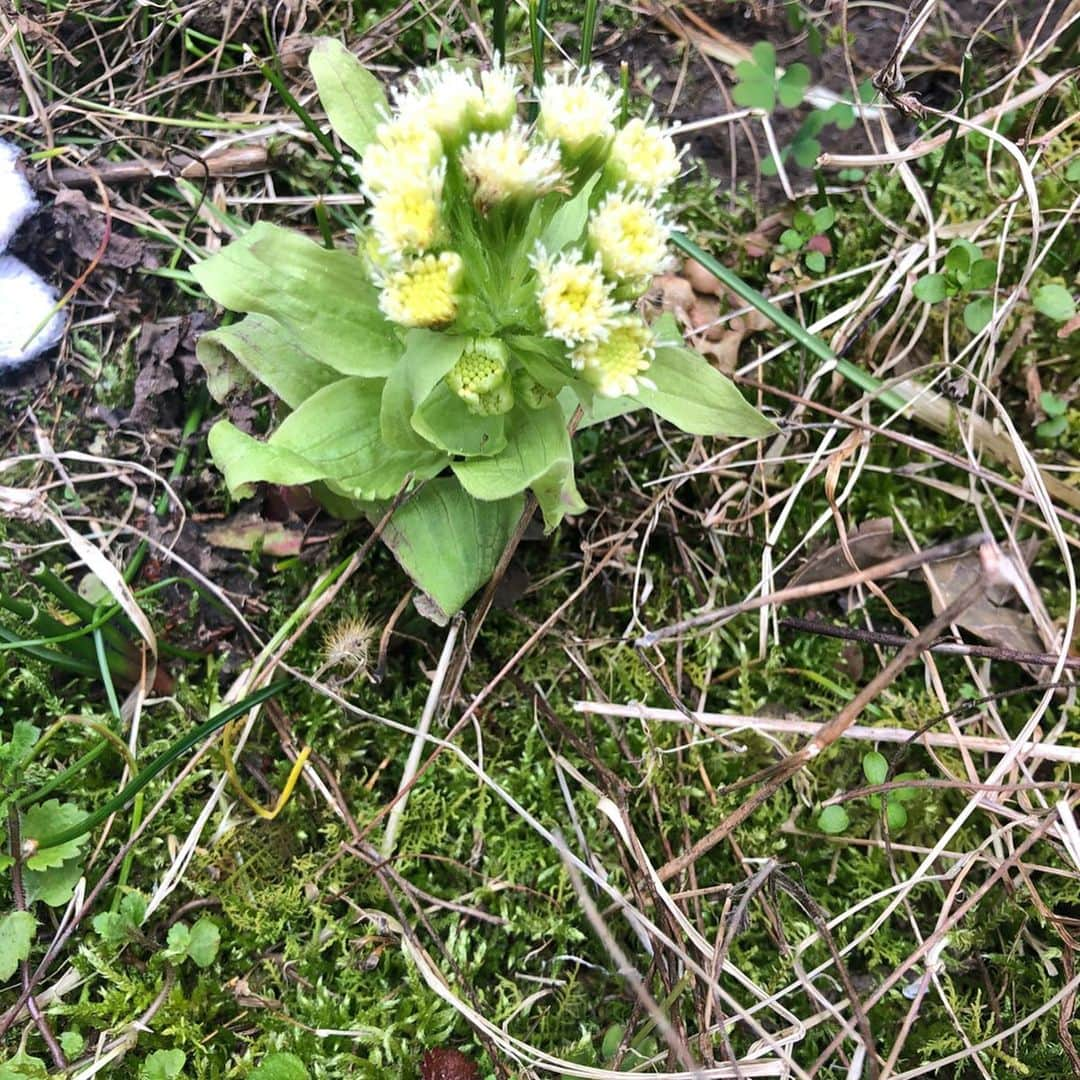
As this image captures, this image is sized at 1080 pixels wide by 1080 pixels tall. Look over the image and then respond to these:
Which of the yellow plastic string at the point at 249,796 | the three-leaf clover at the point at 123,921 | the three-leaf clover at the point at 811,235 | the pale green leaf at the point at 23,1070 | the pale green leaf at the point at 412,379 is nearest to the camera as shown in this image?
the pale green leaf at the point at 412,379

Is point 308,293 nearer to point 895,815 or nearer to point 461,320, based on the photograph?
point 461,320

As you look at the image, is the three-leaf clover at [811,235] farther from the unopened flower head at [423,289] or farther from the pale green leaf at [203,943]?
the pale green leaf at [203,943]

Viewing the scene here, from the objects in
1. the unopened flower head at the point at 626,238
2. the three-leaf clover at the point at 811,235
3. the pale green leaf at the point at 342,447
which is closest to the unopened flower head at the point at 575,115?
the unopened flower head at the point at 626,238

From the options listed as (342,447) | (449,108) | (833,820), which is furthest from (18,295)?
(833,820)

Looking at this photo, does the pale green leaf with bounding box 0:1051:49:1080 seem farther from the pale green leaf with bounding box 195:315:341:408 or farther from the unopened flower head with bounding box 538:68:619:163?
the unopened flower head with bounding box 538:68:619:163

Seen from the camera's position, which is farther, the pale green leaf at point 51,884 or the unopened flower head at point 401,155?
the pale green leaf at point 51,884

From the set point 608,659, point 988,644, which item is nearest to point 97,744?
point 608,659

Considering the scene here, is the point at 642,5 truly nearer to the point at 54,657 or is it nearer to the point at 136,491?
the point at 136,491
